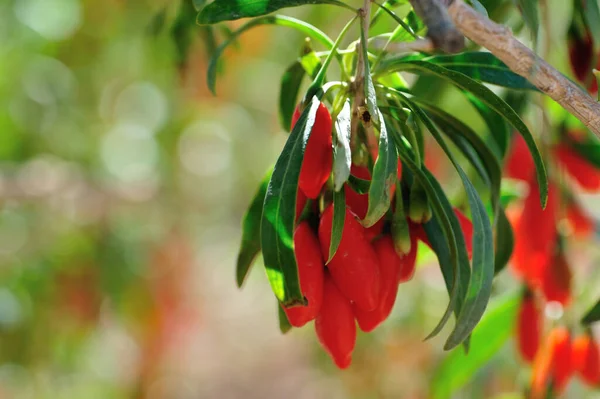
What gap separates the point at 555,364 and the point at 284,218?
0.70 m

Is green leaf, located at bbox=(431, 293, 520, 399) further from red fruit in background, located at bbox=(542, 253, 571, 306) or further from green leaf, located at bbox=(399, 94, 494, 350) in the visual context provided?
green leaf, located at bbox=(399, 94, 494, 350)

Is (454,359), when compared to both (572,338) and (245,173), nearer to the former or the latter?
(572,338)

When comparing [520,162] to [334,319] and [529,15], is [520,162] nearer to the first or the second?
[529,15]

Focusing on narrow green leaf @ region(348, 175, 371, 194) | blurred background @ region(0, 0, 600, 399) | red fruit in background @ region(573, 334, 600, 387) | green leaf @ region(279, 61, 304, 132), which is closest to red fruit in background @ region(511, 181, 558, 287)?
red fruit in background @ region(573, 334, 600, 387)

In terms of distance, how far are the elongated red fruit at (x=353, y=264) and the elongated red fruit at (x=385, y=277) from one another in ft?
0.09

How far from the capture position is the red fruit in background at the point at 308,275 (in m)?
0.70

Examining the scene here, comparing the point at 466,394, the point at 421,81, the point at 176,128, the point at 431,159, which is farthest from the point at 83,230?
the point at 421,81

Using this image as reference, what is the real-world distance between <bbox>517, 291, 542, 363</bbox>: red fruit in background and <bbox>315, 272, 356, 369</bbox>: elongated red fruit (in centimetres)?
55

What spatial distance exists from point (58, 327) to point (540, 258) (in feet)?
6.12

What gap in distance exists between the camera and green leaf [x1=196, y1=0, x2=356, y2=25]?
0.75m

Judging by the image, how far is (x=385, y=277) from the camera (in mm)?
742

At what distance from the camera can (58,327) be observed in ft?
8.56

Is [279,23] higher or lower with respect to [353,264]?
higher

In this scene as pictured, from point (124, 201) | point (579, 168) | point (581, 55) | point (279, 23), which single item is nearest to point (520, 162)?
point (579, 168)
